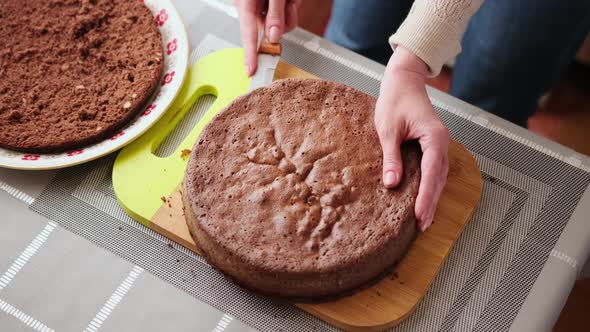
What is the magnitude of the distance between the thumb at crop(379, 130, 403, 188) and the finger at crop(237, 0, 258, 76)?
14.2 inches

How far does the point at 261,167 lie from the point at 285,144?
66 mm

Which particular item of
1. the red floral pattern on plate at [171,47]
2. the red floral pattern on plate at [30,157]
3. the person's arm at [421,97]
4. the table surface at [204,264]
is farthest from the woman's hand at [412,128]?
the red floral pattern on plate at [30,157]

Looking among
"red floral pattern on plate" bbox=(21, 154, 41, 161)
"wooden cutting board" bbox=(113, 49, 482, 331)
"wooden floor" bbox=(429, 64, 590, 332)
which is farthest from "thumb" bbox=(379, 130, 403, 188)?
"wooden floor" bbox=(429, 64, 590, 332)

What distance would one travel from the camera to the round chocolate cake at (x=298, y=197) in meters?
0.97

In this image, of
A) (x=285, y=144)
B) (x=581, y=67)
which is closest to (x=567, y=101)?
(x=581, y=67)

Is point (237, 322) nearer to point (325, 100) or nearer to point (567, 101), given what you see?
point (325, 100)

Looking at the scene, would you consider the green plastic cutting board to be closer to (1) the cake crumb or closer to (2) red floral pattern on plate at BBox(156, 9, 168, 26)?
(1) the cake crumb

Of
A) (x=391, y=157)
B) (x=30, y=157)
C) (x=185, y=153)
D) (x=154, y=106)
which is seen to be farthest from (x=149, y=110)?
(x=391, y=157)

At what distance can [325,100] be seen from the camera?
1.14m

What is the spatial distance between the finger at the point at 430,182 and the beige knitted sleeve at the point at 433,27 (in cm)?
19

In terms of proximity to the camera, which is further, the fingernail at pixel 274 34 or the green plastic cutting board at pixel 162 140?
the fingernail at pixel 274 34

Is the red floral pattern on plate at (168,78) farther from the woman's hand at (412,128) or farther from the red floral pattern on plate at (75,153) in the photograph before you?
→ the woman's hand at (412,128)

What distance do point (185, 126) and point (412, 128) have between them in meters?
0.47

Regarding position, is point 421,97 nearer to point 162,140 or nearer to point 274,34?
point 274,34
